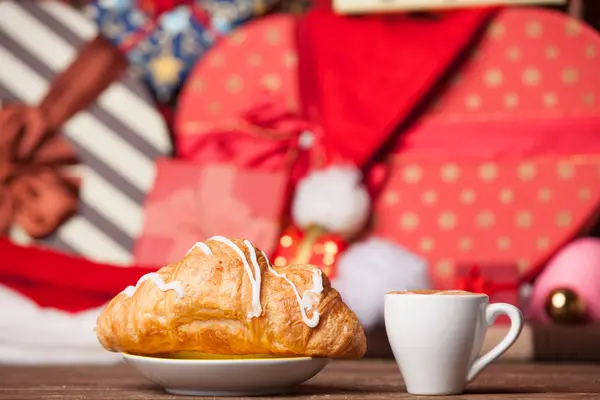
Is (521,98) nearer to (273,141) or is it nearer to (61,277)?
(273,141)

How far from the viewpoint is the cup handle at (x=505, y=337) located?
2.91 ft

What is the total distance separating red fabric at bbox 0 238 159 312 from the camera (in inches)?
64.6

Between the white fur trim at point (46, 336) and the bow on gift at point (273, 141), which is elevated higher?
the bow on gift at point (273, 141)

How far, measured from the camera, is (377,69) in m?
1.98

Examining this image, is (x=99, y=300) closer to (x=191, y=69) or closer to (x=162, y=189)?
(x=162, y=189)

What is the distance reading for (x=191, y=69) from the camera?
2.21 m

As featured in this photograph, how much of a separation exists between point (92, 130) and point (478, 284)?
0.95 meters

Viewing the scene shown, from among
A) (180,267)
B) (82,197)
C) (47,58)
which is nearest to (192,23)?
(47,58)

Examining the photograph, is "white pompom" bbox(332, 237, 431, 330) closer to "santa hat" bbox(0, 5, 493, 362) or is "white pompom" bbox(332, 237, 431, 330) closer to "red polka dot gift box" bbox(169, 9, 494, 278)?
"santa hat" bbox(0, 5, 493, 362)

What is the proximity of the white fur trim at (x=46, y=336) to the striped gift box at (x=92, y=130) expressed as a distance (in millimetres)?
436

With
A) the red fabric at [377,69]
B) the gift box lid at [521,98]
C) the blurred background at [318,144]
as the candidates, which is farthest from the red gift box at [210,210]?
the gift box lid at [521,98]

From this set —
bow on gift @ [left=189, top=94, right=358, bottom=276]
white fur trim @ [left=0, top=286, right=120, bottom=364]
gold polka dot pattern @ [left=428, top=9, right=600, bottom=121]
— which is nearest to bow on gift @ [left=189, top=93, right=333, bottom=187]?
bow on gift @ [left=189, top=94, right=358, bottom=276]

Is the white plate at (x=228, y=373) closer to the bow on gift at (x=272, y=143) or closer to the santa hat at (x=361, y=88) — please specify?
the santa hat at (x=361, y=88)

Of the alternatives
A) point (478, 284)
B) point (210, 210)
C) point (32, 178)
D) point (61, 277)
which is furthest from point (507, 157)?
point (32, 178)
